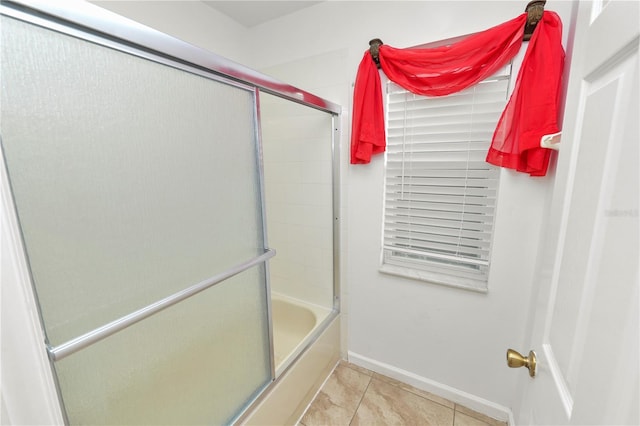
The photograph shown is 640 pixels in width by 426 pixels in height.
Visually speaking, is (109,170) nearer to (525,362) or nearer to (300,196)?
(525,362)

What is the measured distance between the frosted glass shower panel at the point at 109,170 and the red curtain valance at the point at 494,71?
0.80 meters

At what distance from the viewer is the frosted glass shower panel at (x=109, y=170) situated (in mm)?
540

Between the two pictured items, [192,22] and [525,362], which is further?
[192,22]

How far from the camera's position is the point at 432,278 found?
152 centimetres

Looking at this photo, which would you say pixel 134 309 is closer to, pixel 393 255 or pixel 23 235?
pixel 23 235

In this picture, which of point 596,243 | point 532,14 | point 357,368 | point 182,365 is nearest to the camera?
point 596,243

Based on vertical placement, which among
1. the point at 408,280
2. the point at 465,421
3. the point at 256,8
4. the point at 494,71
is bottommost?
the point at 465,421

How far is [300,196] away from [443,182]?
3.05 ft

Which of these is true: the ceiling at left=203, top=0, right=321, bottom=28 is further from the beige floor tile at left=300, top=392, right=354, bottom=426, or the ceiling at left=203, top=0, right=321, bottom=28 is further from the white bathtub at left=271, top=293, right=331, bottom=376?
the beige floor tile at left=300, top=392, right=354, bottom=426

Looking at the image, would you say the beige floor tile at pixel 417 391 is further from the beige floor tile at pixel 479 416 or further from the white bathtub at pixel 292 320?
the white bathtub at pixel 292 320

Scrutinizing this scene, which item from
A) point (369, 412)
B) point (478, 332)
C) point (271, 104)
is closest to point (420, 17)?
point (271, 104)

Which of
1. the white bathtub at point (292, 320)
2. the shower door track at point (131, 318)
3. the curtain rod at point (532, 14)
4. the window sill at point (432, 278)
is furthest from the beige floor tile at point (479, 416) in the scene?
the curtain rod at point (532, 14)

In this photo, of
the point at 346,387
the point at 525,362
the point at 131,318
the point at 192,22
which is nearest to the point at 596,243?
the point at 525,362

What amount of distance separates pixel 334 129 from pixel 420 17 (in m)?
0.71
